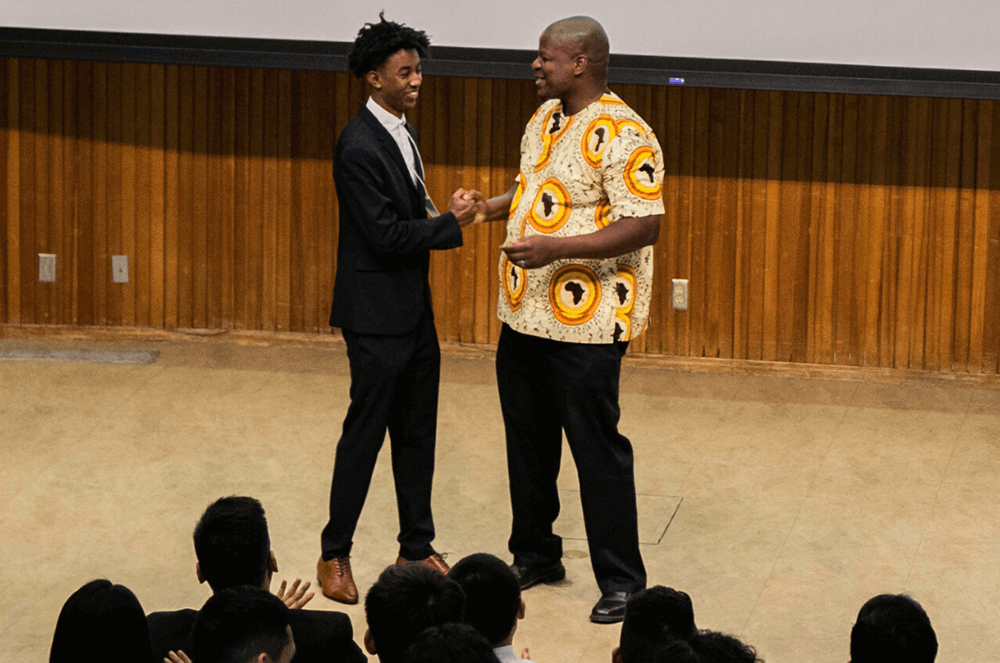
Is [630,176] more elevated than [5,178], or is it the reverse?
[5,178]

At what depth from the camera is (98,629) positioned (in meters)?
1.99

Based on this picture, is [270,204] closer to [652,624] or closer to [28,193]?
[28,193]

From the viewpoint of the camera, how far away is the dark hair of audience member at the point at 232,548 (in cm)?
218

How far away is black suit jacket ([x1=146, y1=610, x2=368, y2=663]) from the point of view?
2107 millimetres

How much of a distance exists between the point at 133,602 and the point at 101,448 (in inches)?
81.3

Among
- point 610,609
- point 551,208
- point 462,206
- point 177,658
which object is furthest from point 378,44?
point 177,658

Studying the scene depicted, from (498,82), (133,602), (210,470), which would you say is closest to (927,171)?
(498,82)

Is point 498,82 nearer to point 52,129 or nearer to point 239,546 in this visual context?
point 52,129


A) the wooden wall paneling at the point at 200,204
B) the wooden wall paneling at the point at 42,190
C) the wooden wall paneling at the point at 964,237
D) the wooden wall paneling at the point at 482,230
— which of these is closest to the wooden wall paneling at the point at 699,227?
the wooden wall paneling at the point at 482,230

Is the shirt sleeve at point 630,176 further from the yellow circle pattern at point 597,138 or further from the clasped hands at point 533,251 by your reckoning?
the clasped hands at point 533,251

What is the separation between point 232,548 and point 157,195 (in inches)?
128

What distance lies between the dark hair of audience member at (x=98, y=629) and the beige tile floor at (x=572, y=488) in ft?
2.76

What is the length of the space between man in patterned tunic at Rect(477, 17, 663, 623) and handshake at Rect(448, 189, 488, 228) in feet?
0.31

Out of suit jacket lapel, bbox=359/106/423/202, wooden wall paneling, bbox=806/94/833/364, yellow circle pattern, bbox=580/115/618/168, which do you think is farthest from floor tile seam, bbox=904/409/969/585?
suit jacket lapel, bbox=359/106/423/202
